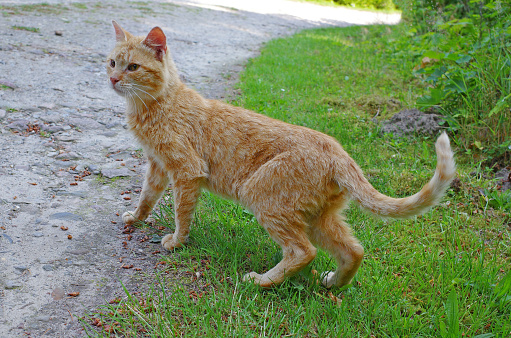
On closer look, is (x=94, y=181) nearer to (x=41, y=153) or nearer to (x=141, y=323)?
(x=41, y=153)

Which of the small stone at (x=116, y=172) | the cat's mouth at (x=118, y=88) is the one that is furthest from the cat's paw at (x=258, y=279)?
the small stone at (x=116, y=172)

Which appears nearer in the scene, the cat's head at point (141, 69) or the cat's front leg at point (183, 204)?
the cat's front leg at point (183, 204)

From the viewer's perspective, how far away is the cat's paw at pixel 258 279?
2.70 metres

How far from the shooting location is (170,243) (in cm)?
311

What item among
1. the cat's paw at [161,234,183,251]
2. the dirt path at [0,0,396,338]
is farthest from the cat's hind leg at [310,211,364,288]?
the dirt path at [0,0,396,338]

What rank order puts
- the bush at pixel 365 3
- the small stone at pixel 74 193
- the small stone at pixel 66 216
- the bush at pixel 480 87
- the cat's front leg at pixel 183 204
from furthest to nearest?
the bush at pixel 365 3 < the bush at pixel 480 87 < the small stone at pixel 74 193 < the small stone at pixel 66 216 < the cat's front leg at pixel 183 204

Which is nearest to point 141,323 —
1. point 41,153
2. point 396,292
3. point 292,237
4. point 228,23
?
point 292,237

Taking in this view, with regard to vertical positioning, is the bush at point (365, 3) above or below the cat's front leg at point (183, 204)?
above

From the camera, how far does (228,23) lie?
43.9ft

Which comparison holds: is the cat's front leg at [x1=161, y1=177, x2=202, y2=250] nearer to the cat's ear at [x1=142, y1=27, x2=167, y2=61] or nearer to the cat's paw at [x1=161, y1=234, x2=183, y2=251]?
the cat's paw at [x1=161, y1=234, x2=183, y2=251]

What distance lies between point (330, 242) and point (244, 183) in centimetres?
73

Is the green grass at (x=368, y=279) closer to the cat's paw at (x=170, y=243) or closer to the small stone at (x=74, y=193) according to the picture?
the cat's paw at (x=170, y=243)

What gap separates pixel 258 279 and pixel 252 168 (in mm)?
778

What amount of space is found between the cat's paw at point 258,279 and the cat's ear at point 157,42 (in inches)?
73.8
